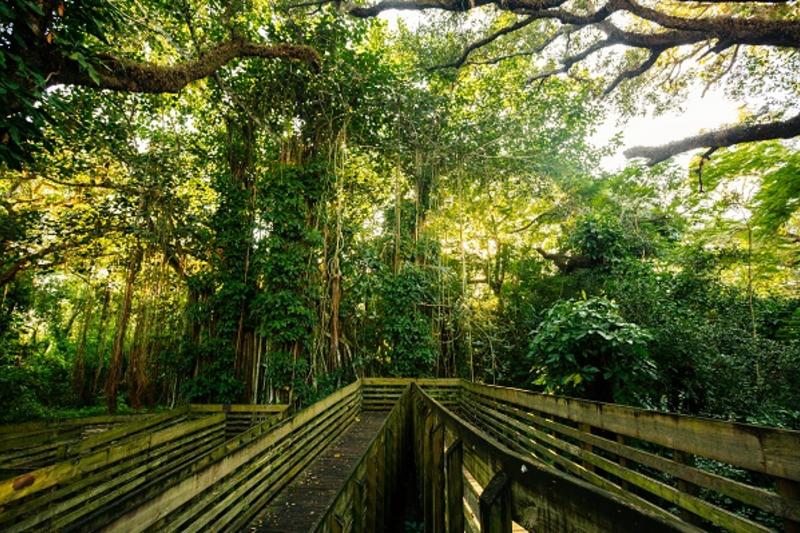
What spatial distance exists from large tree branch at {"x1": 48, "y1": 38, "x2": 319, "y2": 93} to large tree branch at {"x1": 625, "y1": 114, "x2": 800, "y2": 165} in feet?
32.9

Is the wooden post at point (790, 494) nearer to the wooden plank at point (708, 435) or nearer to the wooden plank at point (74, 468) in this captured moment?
the wooden plank at point (708, 435)

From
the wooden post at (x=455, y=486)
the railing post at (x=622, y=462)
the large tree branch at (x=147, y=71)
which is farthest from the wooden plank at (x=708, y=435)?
the large tree branch at (x=147, y=71)

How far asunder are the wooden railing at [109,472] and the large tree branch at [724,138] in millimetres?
10841

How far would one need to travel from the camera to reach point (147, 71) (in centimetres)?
467

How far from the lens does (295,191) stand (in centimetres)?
869

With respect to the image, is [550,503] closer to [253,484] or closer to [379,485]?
[379,485]

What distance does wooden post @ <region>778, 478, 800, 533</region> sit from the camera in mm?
1520

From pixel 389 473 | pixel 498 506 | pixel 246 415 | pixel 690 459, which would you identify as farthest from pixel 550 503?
pixel 246 415

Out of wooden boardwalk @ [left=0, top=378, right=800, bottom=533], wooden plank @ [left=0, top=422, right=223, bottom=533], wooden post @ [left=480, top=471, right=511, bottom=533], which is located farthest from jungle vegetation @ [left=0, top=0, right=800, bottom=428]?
wooden post @ [left=480, top=471, right=511, bottom=533]

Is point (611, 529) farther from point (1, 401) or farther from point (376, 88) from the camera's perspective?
point (1, 401)

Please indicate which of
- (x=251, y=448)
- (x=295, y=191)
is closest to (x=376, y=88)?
(x=295, y=191)

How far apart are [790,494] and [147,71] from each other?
22.8 feet

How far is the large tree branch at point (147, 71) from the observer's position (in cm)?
379

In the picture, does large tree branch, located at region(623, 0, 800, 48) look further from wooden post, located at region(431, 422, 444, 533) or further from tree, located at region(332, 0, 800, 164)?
wooden post, located at region(431, 422, 444, 533)
